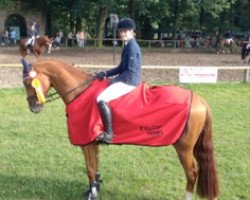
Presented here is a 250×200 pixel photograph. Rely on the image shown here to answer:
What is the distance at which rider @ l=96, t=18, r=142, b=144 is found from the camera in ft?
16.8

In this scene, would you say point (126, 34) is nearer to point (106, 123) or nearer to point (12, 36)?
point (106, 123)

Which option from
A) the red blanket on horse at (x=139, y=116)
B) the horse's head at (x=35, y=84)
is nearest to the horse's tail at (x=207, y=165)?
the red blanket on horse at (x=139, y=116)

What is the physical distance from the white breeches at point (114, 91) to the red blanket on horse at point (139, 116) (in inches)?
2.0

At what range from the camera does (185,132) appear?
5.08m

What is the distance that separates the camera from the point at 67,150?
24.8ft

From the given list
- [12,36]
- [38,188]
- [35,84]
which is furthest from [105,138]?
[12,36]

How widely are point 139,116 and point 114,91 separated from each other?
39 centimetres

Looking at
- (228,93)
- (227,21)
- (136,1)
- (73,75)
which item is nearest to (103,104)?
(73,75)

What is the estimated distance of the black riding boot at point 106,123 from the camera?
510cm

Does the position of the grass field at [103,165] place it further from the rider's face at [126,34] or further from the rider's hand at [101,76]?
the rider's face at [126,34]

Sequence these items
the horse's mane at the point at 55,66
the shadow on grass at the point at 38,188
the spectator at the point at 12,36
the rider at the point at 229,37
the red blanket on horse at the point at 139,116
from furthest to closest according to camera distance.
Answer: the spectator at the point at 12,36 → the rider at the point at 229,37 → the shadow on grass at the point at 38,188 → the horse's mane at the point at 55,66 → the red blanket on horse at the point at 139,116

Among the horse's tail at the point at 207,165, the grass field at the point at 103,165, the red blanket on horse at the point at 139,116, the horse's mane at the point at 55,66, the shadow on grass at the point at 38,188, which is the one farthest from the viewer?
the grass field at the point at 103,165

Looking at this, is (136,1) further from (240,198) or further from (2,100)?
(240,198)

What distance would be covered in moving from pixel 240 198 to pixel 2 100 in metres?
7.29
